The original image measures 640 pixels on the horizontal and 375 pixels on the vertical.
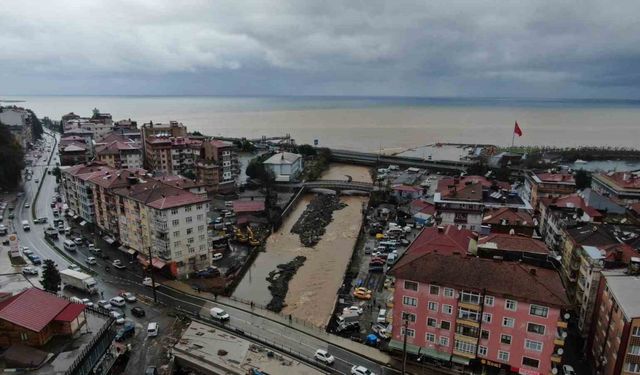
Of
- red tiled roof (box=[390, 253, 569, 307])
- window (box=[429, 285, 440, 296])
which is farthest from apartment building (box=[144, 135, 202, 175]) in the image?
window (box=[429, 285, 440, 296])

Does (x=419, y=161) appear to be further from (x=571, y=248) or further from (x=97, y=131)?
(x=97, y=131)

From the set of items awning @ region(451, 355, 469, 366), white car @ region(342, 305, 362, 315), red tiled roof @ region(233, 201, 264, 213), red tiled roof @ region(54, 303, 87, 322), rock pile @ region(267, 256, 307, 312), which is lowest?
rock pile @ region(267, 256, 307, 312)

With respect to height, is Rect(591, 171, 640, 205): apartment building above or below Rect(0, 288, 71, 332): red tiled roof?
above

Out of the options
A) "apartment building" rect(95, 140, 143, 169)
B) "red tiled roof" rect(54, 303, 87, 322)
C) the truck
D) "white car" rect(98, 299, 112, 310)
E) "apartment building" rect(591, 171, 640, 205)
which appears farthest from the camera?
"apartment building" rect(95, 140, 143, 169)

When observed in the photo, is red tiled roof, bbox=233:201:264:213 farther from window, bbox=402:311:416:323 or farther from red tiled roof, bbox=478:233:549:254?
window, bbox=402:311:416:323

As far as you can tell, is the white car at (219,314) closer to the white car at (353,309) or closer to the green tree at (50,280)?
the white car at (353,309)

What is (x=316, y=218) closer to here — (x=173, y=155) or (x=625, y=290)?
(x=173, y=155)

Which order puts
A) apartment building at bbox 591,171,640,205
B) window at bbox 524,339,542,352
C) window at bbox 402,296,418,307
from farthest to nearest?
1. apartment building at bbox 591,171,640,205
2. window at bbox 402,296,418,307
3. window at bbox 524,339,542,352
